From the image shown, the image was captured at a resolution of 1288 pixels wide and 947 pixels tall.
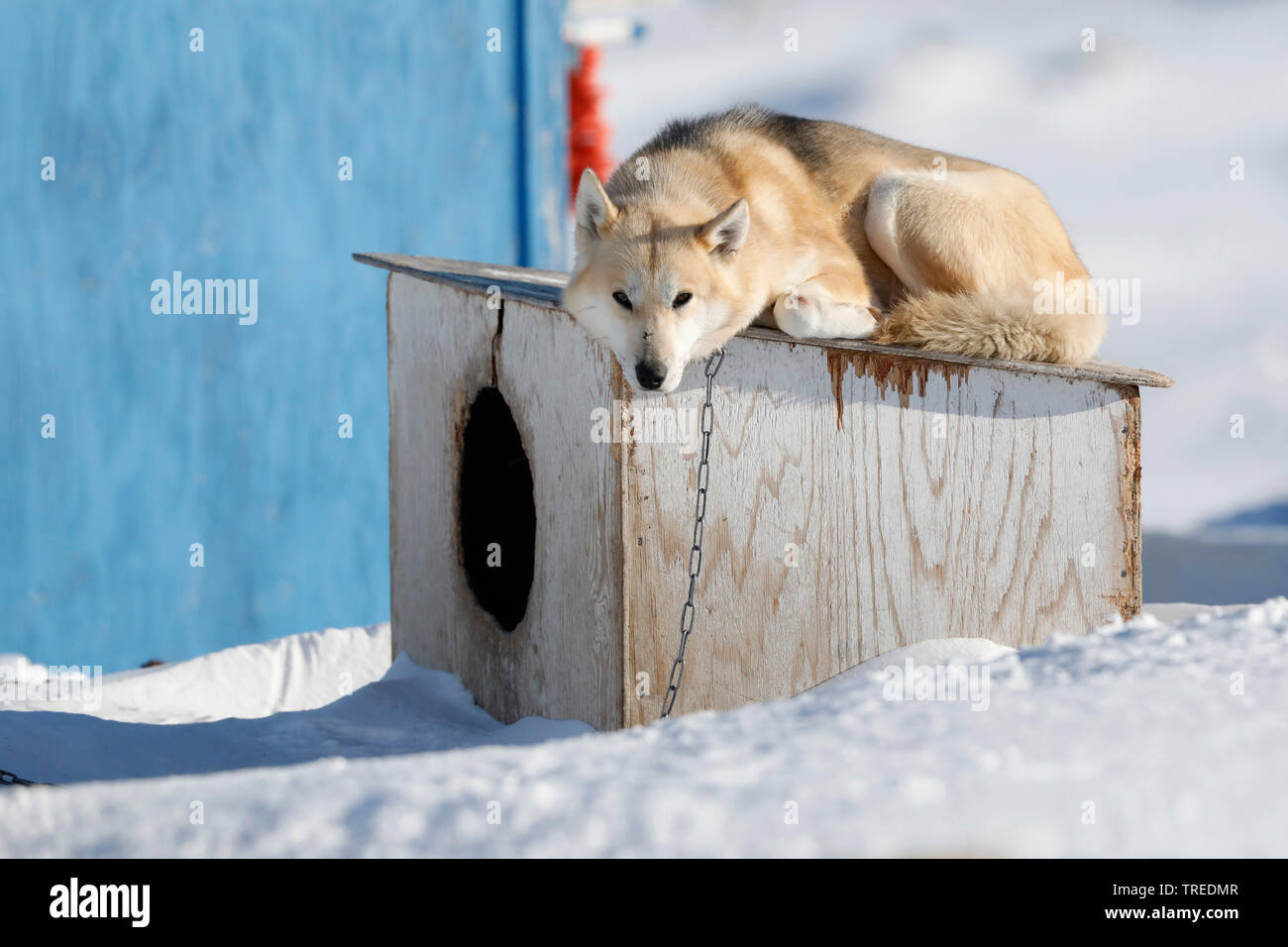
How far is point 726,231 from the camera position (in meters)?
2.91

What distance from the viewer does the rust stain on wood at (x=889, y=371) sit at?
3.05 metres

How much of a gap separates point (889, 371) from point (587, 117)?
297 inches

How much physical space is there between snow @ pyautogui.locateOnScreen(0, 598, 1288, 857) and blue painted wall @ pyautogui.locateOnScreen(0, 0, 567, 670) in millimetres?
3527

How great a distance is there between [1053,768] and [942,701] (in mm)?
386

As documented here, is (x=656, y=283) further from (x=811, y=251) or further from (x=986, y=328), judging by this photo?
(x=986, y=328)

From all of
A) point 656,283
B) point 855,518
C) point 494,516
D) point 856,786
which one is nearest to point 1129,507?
point 855,518

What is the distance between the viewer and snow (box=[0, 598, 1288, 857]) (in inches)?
59.4

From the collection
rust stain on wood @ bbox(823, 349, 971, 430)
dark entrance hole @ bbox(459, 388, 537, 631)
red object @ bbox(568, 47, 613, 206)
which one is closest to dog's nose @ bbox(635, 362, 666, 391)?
rust stain on wood @ bbox(823, 349, 971, 430)

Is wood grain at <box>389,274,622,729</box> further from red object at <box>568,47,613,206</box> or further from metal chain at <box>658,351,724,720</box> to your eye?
red object at <box>568,47,613,206</box>

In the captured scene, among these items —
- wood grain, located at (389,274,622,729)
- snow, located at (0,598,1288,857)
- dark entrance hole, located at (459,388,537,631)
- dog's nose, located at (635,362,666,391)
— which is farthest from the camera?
dark entrance hole, located at (459,388,537,631)

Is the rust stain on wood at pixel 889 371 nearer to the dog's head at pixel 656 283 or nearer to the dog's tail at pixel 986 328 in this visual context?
the dog's tail at pixel 986 328

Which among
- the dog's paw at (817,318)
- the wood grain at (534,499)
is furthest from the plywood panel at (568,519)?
the dog's paw at (817,318)

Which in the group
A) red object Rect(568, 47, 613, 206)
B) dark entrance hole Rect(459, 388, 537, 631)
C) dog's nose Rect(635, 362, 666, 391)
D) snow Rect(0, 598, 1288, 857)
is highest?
red object Rect(568, 47, 613, 206)

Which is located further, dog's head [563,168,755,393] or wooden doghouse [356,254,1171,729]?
wooden doghouse [356,254,1171,729]
